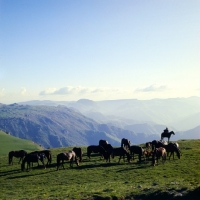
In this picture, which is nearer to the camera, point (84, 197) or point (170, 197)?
point (170, 197)

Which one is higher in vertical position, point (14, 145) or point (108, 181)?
point (108, 181)

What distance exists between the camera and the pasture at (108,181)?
64.3 feet

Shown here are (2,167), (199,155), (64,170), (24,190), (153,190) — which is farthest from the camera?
(2,167)

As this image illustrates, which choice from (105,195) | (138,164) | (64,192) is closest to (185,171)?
(138,164)

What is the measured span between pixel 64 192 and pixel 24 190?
538 cm

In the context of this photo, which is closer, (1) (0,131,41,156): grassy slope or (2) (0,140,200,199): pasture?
(2) (0,140,200,199): pasture

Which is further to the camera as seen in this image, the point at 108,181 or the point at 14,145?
the point at 14,145

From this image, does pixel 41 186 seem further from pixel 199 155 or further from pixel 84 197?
pixel 199 155

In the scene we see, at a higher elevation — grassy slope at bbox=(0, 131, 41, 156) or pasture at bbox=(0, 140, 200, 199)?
pasture at bbox=(0, 140, 200, 199)

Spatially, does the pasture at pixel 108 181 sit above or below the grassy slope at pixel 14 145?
above

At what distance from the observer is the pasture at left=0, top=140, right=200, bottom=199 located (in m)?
19.6

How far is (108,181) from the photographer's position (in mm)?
26188

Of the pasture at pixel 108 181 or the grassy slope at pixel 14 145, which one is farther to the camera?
the grassy slope at pixel 14 145

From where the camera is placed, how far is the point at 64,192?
72.6ft
